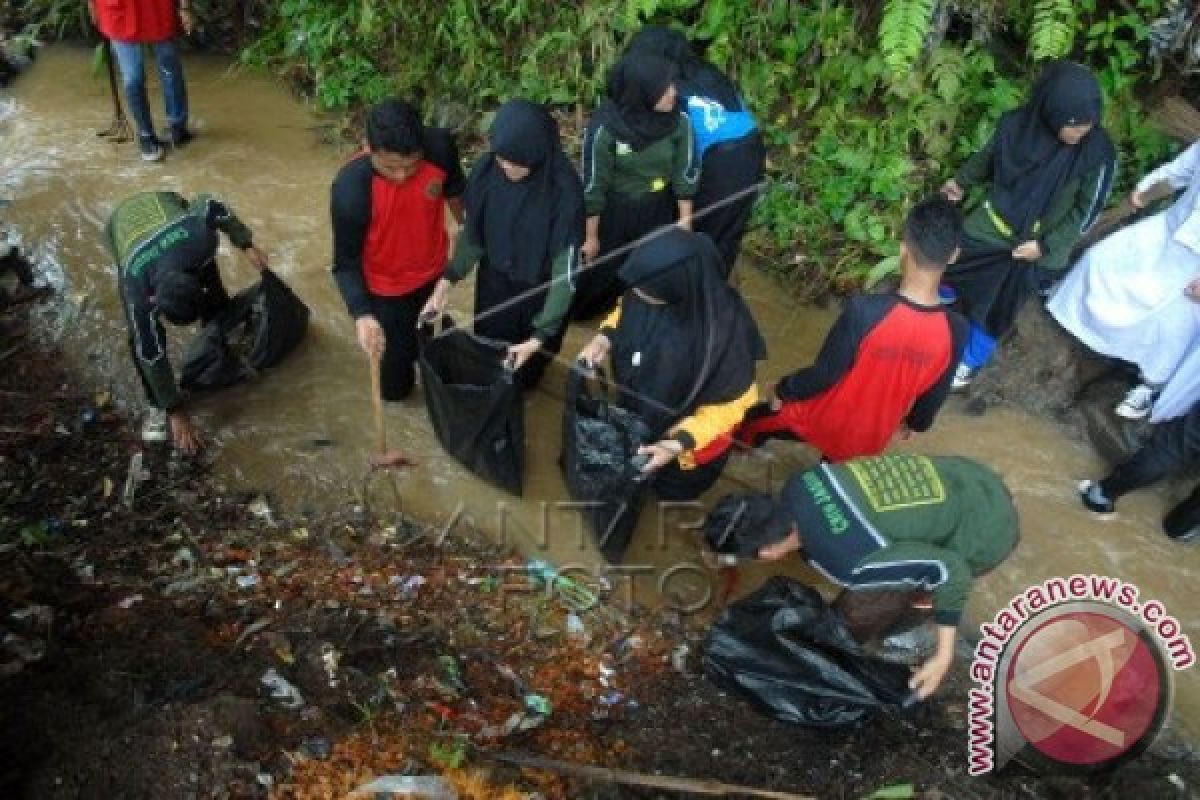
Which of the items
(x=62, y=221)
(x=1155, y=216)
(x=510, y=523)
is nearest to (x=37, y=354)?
(x=62, y=221)

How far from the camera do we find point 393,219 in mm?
3752

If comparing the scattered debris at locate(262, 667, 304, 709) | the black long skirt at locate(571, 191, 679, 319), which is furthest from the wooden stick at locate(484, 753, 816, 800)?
the black long skirt at locate(571, 191, 679, 319)

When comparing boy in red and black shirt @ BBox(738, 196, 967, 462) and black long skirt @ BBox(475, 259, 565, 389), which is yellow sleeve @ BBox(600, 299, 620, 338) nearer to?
black long skirt @ BBox(475, 259, 565, 389)

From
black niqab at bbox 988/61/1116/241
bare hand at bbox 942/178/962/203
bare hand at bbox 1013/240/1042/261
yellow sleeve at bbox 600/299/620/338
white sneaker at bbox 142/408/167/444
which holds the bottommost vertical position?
white sneaker at bbox 142/408/167/444

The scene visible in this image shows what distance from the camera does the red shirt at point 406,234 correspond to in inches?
146

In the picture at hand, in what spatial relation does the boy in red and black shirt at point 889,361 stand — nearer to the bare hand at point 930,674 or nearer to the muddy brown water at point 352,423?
the muddy brown water at point 352,423

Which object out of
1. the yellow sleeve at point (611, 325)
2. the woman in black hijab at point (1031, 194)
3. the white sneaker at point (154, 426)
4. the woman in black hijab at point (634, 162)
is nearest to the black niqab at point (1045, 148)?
the woman in black hijab at point (1031, 194)

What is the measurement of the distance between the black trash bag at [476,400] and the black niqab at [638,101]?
111cm

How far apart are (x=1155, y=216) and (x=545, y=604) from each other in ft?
10.8

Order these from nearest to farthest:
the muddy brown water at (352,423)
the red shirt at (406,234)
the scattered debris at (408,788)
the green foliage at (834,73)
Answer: the scattered debris at (408,788), the red shirt at (406,234), the muddy brown water at (352,423), the green foliage at (834,73)

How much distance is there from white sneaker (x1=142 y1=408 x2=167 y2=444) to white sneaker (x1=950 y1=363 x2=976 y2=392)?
3.92 metres

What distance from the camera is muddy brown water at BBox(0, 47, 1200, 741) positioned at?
4.14m

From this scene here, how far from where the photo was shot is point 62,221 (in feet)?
18.3

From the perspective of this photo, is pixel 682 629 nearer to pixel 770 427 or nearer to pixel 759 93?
pixel 770 427
